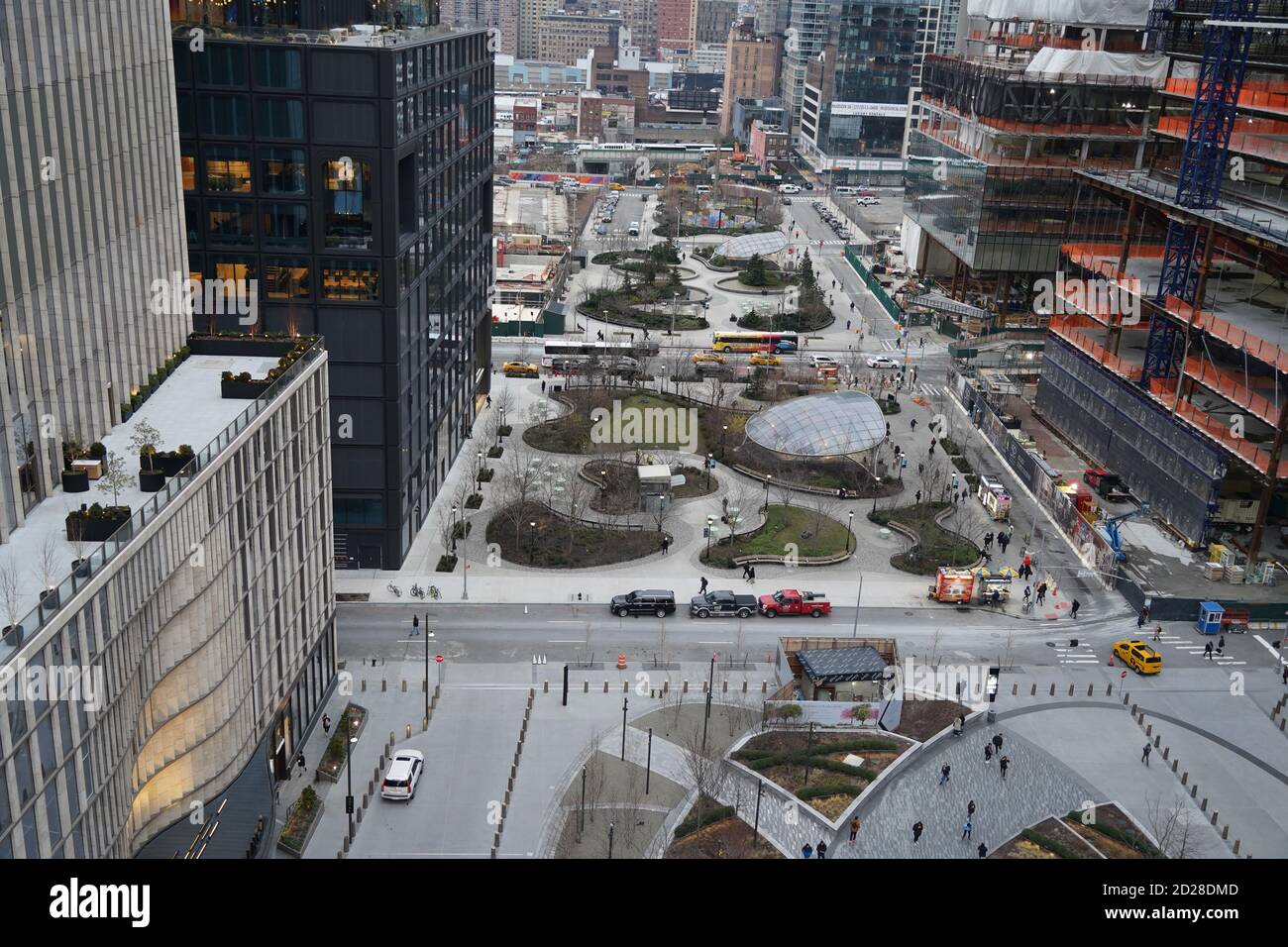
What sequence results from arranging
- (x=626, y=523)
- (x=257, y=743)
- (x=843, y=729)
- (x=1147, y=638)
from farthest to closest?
(x=626, y=523), (x=1147, y=638), (x=843, y=729), (x=257, y=743)

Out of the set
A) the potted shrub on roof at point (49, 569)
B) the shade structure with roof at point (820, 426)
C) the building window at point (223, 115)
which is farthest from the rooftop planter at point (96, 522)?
the shade structure with roof at point (820, 426)

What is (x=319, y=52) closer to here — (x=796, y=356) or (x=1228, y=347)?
(x=1228, y=347)

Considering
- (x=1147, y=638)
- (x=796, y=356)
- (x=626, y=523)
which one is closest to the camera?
(x=1147, y=638)

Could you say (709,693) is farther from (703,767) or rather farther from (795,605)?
(795,605)

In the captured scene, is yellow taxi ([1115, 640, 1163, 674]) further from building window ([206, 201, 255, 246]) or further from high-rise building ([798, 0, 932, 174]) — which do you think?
high-rise building ([798, 0, 932, 174])

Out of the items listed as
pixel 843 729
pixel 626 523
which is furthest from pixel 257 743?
pixel 626 523

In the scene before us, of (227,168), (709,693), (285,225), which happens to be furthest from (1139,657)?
(227,168)

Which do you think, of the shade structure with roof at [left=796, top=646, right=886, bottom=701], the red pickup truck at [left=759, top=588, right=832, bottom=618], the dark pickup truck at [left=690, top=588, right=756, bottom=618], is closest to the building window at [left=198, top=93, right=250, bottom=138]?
the dark pickup truck at [left=690, top=588, right=756, bottom=618]
